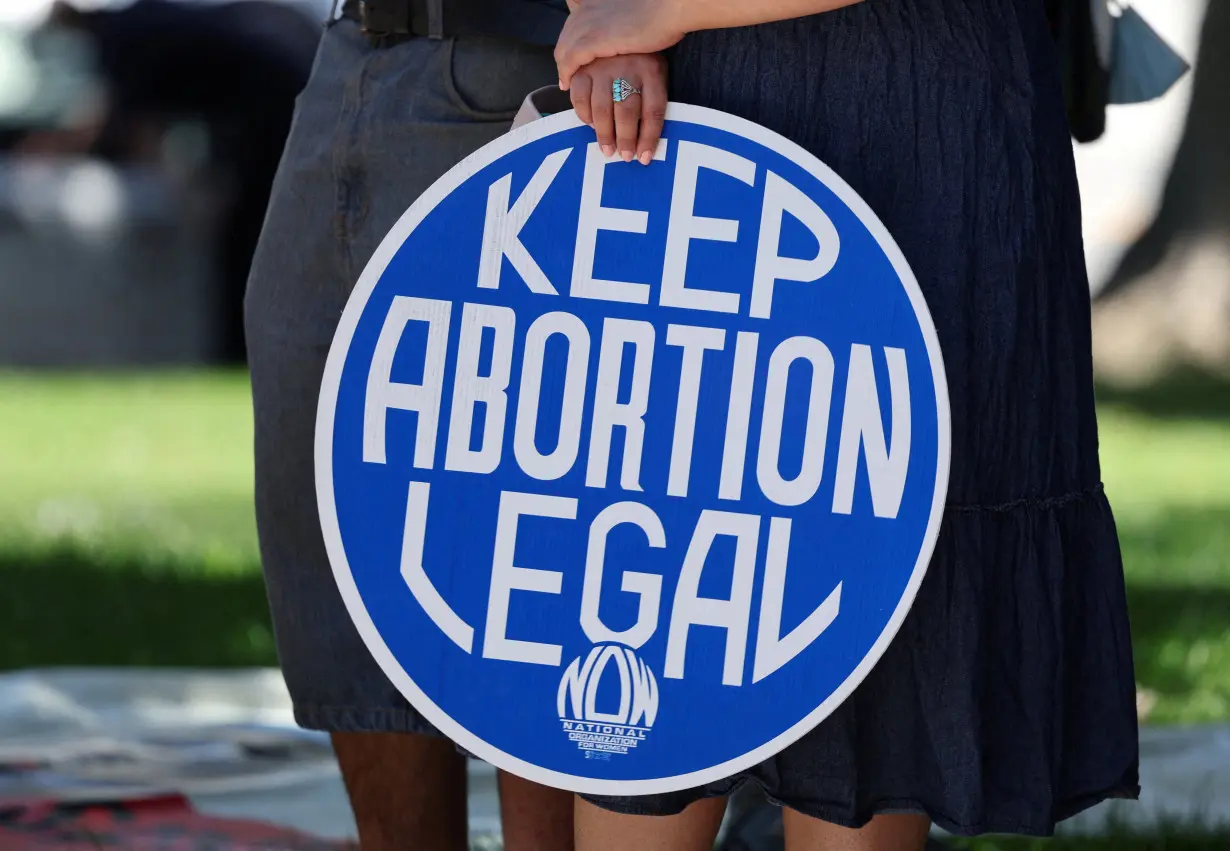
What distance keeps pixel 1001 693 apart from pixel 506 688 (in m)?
0.46

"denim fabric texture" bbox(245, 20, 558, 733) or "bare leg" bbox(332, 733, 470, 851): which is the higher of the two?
"denim fabric texture" bbox(245, 20, 558, 733)

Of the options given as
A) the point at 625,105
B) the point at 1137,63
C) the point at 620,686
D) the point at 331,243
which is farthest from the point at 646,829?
the point at 1137,63

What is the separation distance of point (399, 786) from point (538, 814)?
0.57ft

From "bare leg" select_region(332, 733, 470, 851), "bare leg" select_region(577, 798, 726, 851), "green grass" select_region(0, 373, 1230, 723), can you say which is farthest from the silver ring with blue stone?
"green grass" select_region(0, 373, 1230, 723)

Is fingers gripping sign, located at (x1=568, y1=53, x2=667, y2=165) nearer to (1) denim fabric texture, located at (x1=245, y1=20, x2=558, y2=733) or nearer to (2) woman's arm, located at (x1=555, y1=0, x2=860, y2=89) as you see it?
(2) woman's arm, located at (x1=555, y1=0, x2=860, y2=89)

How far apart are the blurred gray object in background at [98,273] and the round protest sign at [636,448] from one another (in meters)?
10.1

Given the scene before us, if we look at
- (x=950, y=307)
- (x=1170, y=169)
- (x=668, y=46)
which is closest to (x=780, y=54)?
(x=668, y=46)

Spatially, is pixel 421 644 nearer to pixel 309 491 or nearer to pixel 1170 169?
pixel 309 491

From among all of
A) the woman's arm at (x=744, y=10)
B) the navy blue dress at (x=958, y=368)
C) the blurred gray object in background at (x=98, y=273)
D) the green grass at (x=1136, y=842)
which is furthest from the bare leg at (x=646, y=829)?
the blurred gray object in background at (x=98, y=273)

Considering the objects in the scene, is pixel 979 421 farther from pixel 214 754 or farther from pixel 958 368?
pixel 214 754

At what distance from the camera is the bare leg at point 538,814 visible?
Answer: 213 centimetres

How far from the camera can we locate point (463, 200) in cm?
161

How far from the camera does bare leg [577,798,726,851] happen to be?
5.42 ft

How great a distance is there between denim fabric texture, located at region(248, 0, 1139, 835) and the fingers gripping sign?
0.07 metres
